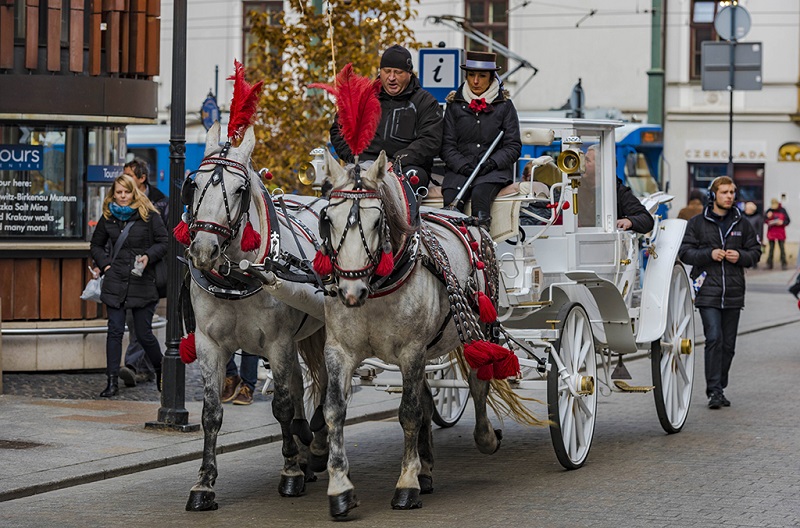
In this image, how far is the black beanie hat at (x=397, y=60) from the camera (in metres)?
9.05

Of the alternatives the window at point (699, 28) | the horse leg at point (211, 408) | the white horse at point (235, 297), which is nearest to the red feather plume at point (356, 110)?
the white horse at point (235, 297)

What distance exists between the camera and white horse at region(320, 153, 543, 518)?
7.45 metres

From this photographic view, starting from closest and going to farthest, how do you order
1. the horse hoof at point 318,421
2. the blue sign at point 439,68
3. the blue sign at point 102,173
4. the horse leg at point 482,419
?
the horse hoof at point 318,421 < the horse leg at point 482,419 < the blue sign at point 102,173 < the blue sign at point 439,68

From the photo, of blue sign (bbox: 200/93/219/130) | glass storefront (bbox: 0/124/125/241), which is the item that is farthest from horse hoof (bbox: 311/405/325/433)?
blue sign (bbox: 200/93/219/130)

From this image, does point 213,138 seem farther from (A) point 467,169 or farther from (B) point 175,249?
(B) point 175,249

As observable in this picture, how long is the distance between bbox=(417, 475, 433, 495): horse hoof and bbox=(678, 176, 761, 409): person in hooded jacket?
4806mm

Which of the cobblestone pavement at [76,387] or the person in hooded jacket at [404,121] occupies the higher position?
the person in hooded jacket at [404,121]

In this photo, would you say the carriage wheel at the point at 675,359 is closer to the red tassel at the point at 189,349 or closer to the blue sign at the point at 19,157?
the red tassel at the point at 189,349

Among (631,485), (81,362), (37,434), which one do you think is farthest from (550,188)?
(81,362)

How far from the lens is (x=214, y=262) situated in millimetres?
7609

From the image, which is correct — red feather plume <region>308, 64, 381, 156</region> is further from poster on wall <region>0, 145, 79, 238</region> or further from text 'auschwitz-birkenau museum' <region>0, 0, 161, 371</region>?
poster on wall <region>0, 145, 79, 238</region>

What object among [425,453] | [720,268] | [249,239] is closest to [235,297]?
[249,239]

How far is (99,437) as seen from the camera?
1035cm

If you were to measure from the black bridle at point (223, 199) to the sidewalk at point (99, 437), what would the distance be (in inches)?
83.1
